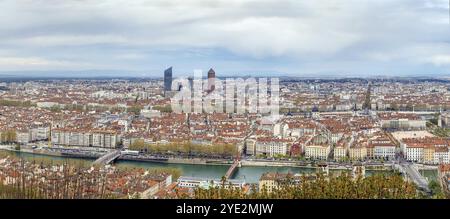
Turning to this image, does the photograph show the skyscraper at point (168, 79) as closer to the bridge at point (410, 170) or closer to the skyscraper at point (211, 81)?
the skyscraper at point (211, 81)

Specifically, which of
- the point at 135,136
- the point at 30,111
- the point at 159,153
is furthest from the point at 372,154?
the point at 30,111

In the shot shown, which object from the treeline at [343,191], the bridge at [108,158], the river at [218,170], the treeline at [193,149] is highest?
A: the treeline at [343,191]

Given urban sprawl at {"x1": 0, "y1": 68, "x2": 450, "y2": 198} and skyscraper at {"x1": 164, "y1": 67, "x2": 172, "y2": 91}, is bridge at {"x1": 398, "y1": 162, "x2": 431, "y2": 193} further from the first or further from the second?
skyscraper at {"x1": 164, "y1": 67, "x2": 172, "y2": 91}

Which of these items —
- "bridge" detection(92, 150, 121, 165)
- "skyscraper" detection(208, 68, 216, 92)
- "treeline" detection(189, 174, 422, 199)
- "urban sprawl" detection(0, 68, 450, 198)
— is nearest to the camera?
"treeline" detection(189, 174, 422, 199)

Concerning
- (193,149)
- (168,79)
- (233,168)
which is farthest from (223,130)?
(233,168)

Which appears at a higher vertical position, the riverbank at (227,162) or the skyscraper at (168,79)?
the skyscraper at (168,79)

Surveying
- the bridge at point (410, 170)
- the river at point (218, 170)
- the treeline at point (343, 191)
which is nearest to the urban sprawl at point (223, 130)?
the bridge at point (410, 170)

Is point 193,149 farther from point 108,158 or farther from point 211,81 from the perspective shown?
point 211,81

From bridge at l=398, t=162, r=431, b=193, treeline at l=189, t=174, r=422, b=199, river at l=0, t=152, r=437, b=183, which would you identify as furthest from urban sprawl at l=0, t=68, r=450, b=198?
treeline at l=189, t=174, r=422, b=199
